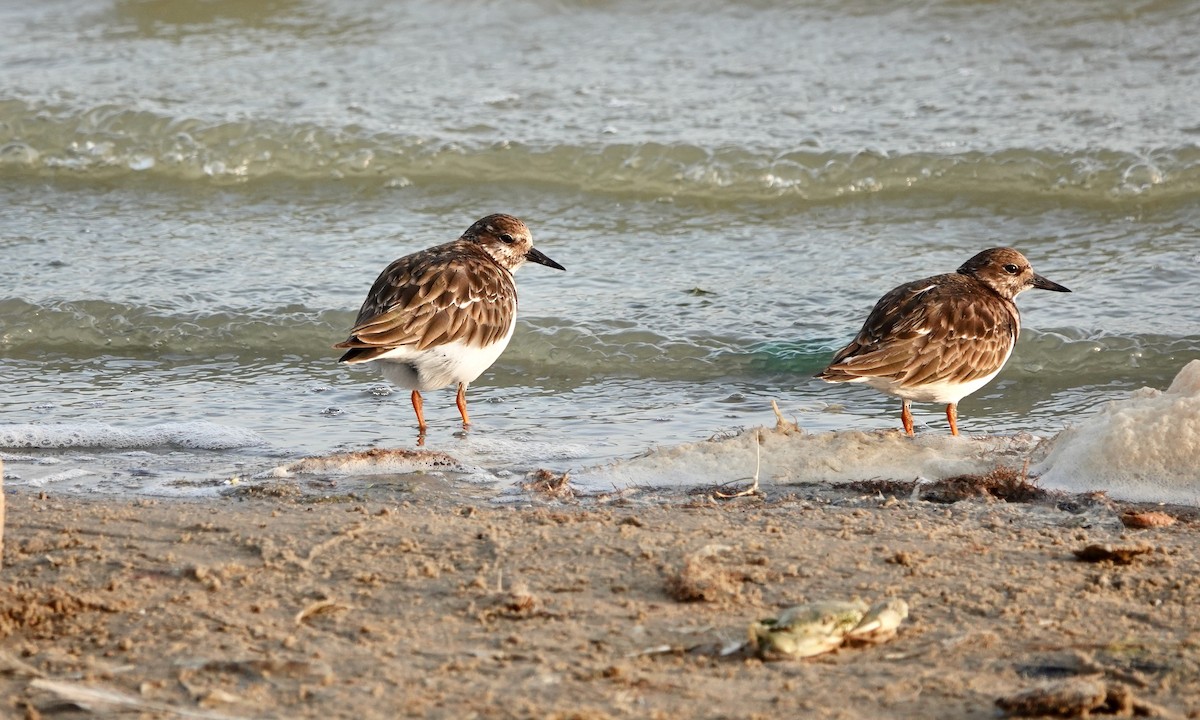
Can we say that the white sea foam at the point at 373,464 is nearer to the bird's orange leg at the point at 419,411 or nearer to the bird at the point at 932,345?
the bird's orange leg at the point at 419,411

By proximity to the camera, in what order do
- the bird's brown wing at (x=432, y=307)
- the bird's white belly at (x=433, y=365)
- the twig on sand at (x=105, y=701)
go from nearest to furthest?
the twig on sand at (x=105, y=701)
the bird's brown wing at (x=432, y=307)
the bird's white belly at (x=433, y=365)

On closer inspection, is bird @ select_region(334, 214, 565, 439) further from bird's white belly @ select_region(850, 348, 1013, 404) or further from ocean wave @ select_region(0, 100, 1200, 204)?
ocean wave @ select_region(0, 100, 1200, 204)

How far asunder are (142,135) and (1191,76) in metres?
6.85

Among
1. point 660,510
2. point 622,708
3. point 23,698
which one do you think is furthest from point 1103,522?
point 23,698

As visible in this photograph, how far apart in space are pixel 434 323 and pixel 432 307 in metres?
0.07

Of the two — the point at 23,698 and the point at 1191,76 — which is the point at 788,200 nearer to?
the point at 1191,76

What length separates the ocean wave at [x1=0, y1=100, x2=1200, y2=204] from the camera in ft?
27.1

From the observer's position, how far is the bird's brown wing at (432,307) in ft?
17.4

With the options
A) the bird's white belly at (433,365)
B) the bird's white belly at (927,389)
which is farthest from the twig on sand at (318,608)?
the bird's white belly at (927,389)

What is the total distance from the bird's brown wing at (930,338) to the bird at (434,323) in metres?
1.32

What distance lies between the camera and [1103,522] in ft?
12.4

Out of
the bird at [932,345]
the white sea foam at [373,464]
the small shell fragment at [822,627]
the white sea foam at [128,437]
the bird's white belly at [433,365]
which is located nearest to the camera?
the small shell fragment at [822,627]

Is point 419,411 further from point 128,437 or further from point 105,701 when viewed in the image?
point 105,701

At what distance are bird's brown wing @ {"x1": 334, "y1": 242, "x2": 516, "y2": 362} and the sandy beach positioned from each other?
145 centimetres
